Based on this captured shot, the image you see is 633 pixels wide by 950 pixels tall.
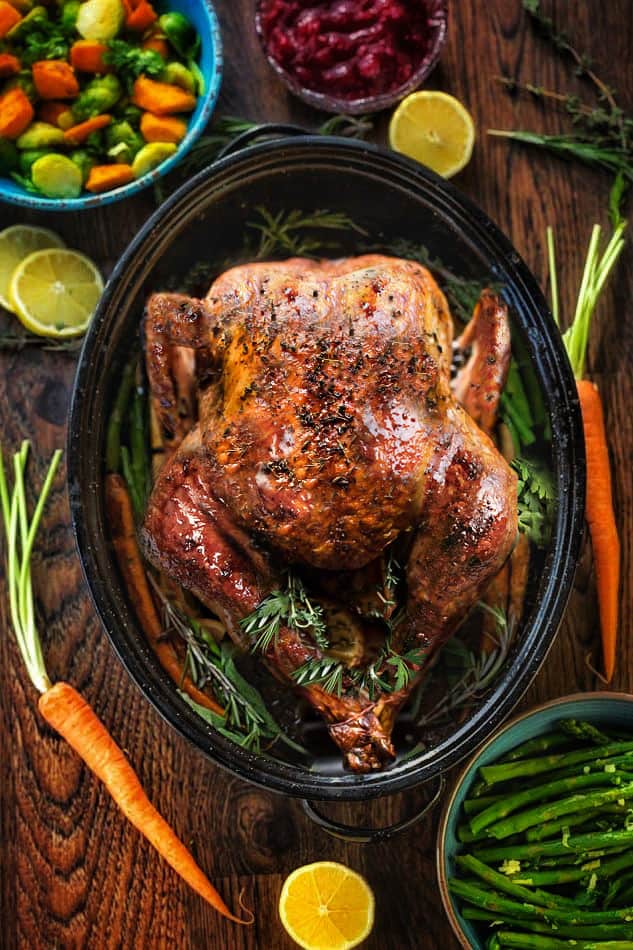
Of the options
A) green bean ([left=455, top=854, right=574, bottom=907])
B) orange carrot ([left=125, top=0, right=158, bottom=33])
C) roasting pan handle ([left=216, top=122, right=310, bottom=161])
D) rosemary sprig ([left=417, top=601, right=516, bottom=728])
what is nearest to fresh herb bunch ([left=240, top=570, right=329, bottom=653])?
rosemary sprig ([left=417, top=601, right=516, bottom=728])

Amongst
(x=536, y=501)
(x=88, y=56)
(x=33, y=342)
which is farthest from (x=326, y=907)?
(x=88, y=56)

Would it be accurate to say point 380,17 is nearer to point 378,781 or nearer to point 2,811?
point 378,781

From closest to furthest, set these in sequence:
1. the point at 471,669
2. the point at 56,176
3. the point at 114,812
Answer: the point at 471,669
the point at 56,176
the point at 114,812

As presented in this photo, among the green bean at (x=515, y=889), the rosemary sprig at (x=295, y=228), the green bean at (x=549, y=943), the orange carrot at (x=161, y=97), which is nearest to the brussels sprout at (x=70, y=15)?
the orange carrot at (x=161, y=97)

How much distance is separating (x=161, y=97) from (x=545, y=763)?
187 centimetres

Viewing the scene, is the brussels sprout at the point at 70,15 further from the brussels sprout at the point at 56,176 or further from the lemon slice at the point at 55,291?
the lemon slice at the point at 55,291

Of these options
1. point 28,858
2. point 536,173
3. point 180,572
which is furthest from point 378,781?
point 536,173

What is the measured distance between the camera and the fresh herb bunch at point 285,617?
2.27 m

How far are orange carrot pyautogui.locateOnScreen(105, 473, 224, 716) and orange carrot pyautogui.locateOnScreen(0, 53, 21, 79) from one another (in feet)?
3.38

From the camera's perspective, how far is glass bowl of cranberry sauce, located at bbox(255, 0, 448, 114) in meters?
2.74

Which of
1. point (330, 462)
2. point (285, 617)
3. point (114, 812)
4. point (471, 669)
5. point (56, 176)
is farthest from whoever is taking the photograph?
point (114, 812)

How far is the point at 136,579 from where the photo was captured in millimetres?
2480

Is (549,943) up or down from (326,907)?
→ down

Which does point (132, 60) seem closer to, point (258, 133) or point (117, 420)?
point (258, 133)
